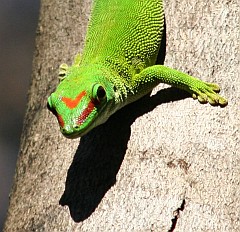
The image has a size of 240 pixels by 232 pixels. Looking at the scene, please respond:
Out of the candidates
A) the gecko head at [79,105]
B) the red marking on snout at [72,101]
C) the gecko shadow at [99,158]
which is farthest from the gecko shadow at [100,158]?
the red marking on snout at [72,101]

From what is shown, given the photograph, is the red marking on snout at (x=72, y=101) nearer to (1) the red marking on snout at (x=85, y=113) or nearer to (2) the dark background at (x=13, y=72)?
(1) the red marking on snout at (x=85, y=113)

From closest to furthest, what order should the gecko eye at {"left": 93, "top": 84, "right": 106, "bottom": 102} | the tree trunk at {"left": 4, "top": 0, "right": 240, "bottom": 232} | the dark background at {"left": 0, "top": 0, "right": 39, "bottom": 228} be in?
the tree trunk at {"left": 4, "top": 0, "right": 240, "bottom": 232} → the gecko eye at {"left": 93, "top": 84, "right": 106, "bottom": 102} → the dark background at {"left": 0, "top": 0, "right": 39, "bottom": 228}

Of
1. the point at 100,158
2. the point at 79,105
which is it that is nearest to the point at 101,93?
the point at 79,105

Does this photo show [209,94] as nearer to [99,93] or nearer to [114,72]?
[99,93]

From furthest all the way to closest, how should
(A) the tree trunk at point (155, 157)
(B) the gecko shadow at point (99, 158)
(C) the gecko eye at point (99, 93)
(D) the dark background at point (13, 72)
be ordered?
(D) the dark background at point (13, 72) → (C) the gecko eye at point (99, 93) → (B) the gecko shadow at point (99, 158) → (A) the tree trunk at point (155, 157)

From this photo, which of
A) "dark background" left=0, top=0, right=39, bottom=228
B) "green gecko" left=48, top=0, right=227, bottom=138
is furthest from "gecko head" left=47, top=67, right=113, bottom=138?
"dark background" left=0, top=0, right=39, bottom=228

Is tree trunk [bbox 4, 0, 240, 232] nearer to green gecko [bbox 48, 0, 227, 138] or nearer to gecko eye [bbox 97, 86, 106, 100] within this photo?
green gecko [bbox 48, 0, 227, 138]
